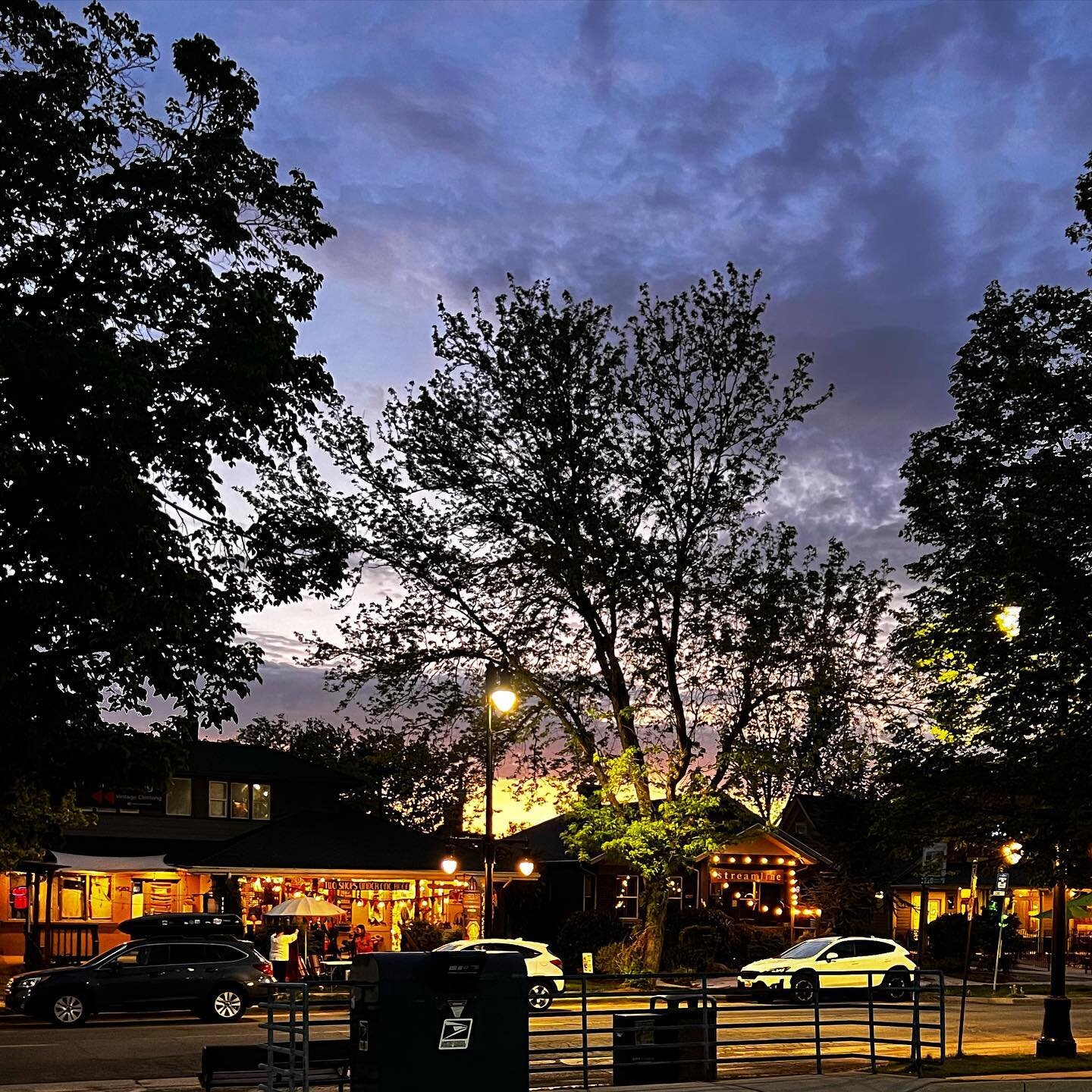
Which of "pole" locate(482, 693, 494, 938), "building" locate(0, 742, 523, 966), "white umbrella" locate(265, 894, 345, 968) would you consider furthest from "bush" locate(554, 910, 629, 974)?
"pole" locate(482, 693, 494, 938)

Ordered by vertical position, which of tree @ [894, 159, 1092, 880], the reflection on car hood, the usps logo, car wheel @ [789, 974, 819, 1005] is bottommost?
car wheel @ [789, 974, 819, 1005]

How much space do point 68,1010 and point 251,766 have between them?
24.0m

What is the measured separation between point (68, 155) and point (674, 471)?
20.7 metres

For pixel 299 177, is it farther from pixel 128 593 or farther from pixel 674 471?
pixel 674 471

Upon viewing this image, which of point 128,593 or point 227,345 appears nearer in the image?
point 128,593

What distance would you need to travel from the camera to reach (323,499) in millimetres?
37469

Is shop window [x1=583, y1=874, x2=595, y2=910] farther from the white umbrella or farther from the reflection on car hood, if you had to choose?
the reflection on car hood

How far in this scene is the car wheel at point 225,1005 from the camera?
94.9 ft

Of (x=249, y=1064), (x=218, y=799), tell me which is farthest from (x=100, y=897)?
(x=249, y=1064)

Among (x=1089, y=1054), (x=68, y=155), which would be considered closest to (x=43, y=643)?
(x=68, y=155)

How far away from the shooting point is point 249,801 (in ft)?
167

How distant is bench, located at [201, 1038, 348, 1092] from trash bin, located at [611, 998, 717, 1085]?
3.19 metres

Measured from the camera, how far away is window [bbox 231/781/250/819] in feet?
165

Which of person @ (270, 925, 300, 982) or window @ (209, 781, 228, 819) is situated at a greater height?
window @ (209, 781, 228, 819)
